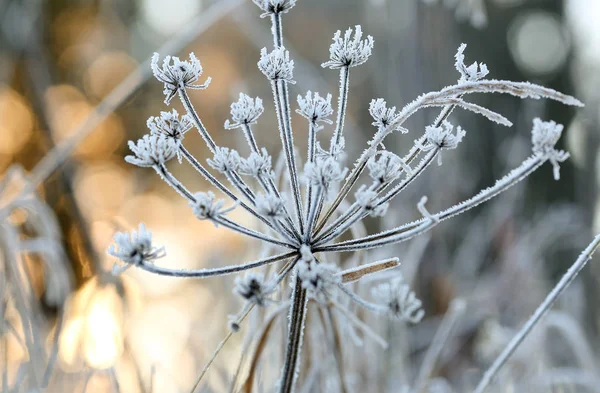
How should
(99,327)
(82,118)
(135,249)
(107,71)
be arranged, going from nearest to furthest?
1. (135,249)
2. (99,327)
3. (82,118)
4. (107,71)

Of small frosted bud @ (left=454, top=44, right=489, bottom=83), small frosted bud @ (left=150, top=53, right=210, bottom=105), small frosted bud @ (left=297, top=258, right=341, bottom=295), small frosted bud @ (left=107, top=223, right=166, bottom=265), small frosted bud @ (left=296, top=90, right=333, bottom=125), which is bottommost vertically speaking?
small frosted bud @ (left=297, top=258, right=341, bottom=295)

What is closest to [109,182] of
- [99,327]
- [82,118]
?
[82,118]

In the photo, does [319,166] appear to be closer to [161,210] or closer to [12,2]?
[12,2]

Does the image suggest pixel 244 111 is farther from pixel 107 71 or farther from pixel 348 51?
pixel 107 71

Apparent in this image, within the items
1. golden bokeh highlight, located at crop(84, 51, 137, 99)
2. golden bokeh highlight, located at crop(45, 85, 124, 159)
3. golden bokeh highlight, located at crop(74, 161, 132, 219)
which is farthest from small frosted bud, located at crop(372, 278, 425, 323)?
golden bokeh highlight, located at crop(84, 51, 137, 99)

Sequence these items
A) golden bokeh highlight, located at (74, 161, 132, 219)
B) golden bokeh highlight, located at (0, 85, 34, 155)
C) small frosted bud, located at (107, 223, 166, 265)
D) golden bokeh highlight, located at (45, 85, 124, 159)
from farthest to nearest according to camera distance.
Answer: golden bokeh highlight, located at (74, 161, 132, 219) → golden bokeh highlight, located at (45, 85, 124, 159) → golden bokeh highlight, located at (0, 85, 34, 155) → small frosted bud, located at (107, 223, 166, 265)

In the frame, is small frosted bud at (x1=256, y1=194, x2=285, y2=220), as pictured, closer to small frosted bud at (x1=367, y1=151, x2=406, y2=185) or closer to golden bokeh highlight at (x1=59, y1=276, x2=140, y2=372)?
small frosted bud at (x1=367, y1=151, x2=406, y2=185)
